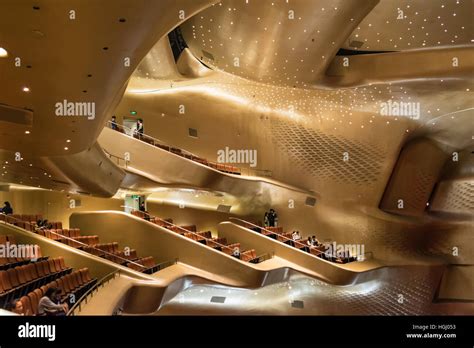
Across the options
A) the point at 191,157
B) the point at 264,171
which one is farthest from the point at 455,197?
the point at 191,157

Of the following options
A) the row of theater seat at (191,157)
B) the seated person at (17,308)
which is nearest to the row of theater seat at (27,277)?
the seated person at (17,308)

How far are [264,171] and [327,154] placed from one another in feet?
8.90

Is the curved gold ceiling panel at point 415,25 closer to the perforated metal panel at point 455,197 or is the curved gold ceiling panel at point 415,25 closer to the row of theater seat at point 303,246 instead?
the perforated metal panel at point 455,197

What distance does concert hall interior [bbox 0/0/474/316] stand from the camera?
32.1 ft

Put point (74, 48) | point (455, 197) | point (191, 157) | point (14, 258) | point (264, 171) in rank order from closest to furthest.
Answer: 1. point (74, 48)
2. point (14, 258)
3. point (455, 197)
4. point (191, 157)
5. point (264, 171)

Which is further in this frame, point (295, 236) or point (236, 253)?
point (295, 236)

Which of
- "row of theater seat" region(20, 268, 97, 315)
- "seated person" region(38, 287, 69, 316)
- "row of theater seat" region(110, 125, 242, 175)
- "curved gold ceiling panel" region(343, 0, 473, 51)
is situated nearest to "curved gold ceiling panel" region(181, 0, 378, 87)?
"curved gold ceiling panel" region(343, 0, 473, 51)

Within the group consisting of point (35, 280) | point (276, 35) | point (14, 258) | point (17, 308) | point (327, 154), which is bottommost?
point (35, 280)

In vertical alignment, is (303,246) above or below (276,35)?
below

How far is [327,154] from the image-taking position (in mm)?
16109

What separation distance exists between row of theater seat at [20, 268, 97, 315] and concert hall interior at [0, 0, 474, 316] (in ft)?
0.17

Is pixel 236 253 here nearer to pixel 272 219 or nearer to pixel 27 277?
pixel 272 219

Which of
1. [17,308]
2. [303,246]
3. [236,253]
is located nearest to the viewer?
[17,308]
